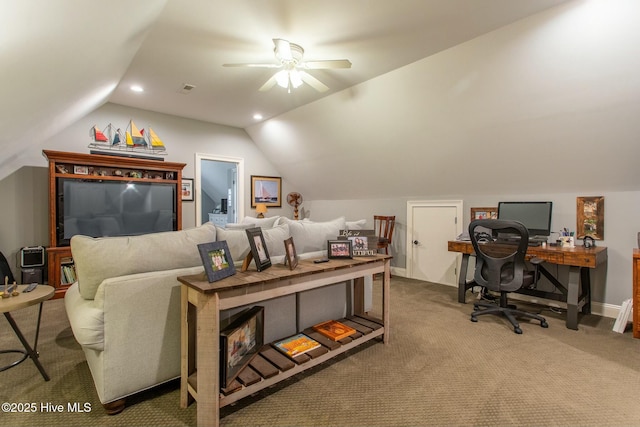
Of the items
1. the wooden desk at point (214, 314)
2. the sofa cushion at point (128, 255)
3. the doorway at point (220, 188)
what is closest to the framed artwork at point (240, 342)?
the wooden desk at point (214, 314)

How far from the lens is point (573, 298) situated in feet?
9.58

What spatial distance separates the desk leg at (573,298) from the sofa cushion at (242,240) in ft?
9.21

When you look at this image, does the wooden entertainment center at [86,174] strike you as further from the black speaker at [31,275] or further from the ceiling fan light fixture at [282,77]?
the ceiling fan light fixture at [282,77]

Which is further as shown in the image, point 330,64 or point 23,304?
point 330,64

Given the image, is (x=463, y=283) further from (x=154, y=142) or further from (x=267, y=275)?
(x=154, y=142)

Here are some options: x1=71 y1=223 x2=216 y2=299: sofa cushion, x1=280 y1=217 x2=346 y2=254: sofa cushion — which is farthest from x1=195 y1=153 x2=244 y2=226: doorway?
x1=71 y1=223 x2=216 y2=299: sofa cushion

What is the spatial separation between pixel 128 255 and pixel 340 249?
143 centimetres

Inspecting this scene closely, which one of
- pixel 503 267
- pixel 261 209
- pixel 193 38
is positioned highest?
pixel 193 38

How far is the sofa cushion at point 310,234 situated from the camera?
102 inches

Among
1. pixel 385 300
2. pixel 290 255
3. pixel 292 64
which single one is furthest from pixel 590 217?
pixel 292 64

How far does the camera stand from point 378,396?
1.83m

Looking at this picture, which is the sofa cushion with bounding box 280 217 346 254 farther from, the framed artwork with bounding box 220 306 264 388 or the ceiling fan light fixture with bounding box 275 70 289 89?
the ceiling fan light fixture with bounding box 275 70 289 89

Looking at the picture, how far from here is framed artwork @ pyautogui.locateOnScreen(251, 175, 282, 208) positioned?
20.5ft

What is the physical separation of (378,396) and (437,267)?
10.2ft
